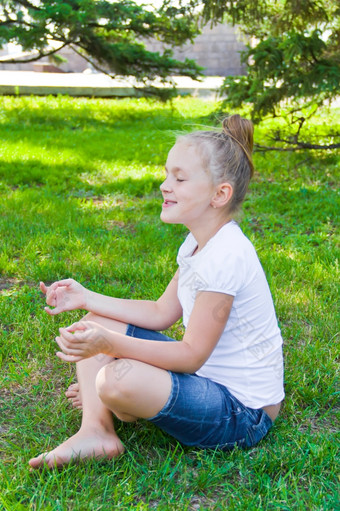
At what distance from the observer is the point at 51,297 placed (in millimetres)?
2201

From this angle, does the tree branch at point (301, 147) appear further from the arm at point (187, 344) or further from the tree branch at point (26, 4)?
the arm at point (187, 344)

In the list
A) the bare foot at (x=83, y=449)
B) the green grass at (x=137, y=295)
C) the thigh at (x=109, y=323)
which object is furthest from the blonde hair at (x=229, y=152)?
the bare foot at (x=83, y=449)

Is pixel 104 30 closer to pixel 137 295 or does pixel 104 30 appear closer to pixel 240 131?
pixel 137 295

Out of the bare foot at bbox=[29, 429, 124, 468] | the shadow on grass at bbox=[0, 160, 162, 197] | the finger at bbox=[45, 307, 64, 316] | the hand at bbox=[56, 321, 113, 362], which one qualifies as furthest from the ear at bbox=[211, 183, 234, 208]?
the shadow on grass at bbox=[0, 160, 162, 197]

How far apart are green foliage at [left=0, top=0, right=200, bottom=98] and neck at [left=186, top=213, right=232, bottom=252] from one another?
19.7 ft

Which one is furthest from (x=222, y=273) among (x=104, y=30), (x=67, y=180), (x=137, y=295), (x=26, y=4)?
(x=104, y=30)

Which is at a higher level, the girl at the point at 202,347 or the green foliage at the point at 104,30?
the green foliage at the point at 104,30

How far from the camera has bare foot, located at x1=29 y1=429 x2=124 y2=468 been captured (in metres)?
1.82

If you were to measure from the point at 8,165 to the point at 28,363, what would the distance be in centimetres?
362

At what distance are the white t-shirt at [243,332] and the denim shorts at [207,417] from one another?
52 mm

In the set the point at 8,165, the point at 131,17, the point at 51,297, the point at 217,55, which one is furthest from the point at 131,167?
the point at 217,55

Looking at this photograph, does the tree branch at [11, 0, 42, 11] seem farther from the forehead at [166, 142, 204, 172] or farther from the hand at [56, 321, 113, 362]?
the hand at [56, 321, 113, 362]

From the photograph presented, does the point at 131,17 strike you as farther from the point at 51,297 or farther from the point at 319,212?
the point at 51,297

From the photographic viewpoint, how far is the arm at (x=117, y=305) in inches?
87.2
